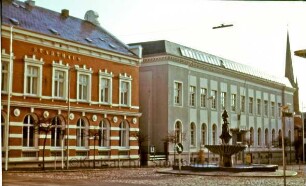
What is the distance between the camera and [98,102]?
3161 cm

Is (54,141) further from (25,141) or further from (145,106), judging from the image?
(145,106)

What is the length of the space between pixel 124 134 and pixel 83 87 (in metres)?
5.24

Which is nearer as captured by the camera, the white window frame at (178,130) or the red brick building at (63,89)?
the red brick building at (63,89)

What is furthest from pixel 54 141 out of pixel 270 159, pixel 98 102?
pixel 270 159

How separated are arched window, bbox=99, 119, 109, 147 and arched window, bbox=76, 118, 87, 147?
1486mm

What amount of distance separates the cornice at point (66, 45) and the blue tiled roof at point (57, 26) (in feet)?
0.86

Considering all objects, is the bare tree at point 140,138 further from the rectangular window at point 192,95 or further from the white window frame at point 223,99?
the white window frame at point 223,99

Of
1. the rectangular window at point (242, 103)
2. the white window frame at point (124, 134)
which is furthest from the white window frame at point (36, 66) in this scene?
the rectangular window at point (242, 103)

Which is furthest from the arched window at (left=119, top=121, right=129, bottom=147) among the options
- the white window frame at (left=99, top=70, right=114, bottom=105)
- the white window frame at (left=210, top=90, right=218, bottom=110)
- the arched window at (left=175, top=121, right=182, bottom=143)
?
the white window frame at (left=210, top=90, right=218, bottom=110)

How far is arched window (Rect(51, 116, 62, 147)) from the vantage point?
92.0 feet

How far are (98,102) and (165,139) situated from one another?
7173 millimetres

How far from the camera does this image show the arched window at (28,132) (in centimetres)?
2631

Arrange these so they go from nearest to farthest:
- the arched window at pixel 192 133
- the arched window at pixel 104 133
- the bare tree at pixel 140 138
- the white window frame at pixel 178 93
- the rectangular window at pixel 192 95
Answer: the arched window at pixel 104 133 < the bare tree at pixel 140 138 < the white window frame at pixel 178 93 < the arched window at pixel 192 133 < the rectangular window at pixel 192 95

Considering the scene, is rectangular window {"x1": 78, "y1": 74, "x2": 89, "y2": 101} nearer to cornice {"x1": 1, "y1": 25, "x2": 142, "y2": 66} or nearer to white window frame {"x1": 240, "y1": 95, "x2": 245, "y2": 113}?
cornice {"x1": 1, "y1": 25, "x2": 142, "y2": 66}
